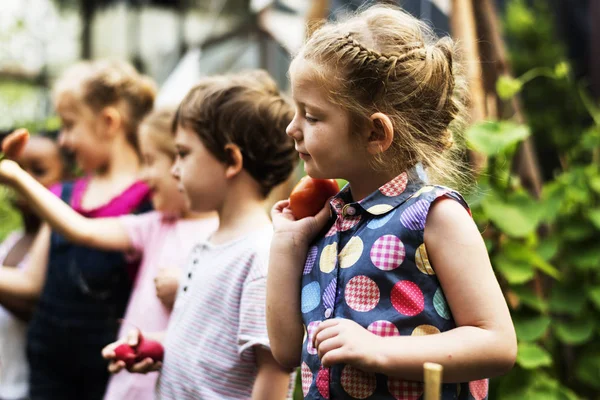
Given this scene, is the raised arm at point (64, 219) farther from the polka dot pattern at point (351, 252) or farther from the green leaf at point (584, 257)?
the green leaf at point (584, 257)

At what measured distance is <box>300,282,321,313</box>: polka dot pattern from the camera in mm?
1272

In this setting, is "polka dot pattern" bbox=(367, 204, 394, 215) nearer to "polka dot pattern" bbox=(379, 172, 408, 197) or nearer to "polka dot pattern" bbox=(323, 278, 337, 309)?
"polka dot pattern" bbox=(379, 172, 408, 197)

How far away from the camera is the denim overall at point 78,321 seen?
245 centimetres

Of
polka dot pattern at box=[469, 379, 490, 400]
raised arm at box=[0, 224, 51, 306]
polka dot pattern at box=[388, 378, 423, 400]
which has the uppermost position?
polka dot pattern at box=[388, 378, 423, 400]

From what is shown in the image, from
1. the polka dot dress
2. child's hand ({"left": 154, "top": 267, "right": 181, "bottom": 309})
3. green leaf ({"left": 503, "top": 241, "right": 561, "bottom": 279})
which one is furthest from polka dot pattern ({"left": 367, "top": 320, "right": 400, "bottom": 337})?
green leaf ({"left": 503, "top": 241, "right": 561, "bottom": 279})

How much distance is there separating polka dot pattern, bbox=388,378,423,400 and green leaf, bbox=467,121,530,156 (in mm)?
1443

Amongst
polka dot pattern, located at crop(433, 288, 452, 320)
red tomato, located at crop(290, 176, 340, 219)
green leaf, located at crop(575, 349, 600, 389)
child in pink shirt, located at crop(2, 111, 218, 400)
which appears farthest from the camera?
green leaf, located at crop(575, 349, 600, 389)

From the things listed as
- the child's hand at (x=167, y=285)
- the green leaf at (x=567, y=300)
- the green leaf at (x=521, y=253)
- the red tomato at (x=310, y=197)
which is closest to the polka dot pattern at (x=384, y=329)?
the red tomato at (x=310, y=197)

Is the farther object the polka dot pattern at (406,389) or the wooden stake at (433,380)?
the polka dot pattern at (406,389)

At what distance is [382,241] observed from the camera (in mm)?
1188

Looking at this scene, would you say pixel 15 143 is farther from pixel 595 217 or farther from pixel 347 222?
pixel 595 217

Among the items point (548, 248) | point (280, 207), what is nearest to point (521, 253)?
point (548, 248)

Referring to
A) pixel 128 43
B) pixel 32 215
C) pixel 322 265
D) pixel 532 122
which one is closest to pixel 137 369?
pixel 322 265

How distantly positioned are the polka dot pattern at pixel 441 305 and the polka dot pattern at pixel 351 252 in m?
0.14
